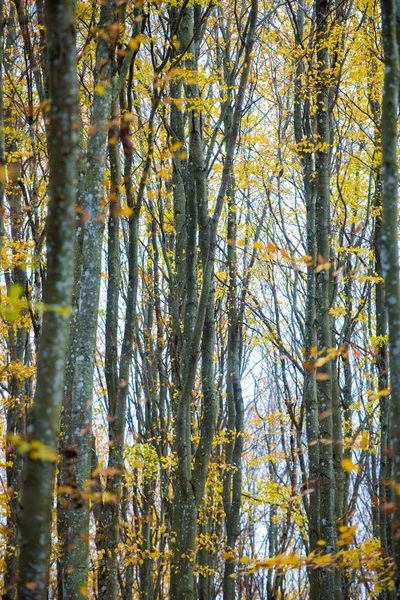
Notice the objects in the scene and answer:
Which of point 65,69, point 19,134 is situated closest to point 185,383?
point 65,69

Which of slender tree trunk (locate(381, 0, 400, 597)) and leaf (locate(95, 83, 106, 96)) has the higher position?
leaf (locate(95, 83, 106, 96))

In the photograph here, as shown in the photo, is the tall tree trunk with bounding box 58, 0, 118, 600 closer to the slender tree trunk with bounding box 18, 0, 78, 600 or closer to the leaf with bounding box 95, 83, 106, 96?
the leaf with bounding box 95, 83, 106, 96

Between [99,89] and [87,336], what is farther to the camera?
[87,336]

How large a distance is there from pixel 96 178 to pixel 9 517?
6.82 metres

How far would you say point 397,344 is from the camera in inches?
121

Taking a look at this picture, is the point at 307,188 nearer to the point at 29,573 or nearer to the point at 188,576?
the point at 188,576

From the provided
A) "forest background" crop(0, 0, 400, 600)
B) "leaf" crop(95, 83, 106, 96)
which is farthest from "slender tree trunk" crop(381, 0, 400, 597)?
"leaf" crop(95, 83, 106, 96)

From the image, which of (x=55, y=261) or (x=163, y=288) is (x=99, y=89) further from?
(x=163, y=288)

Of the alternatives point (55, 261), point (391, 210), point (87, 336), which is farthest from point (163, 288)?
point (55, 261)

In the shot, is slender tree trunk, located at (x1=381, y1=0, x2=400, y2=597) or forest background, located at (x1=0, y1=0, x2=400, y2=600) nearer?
forest background, located at (x1=0, y1=0, x2=400, y2=600)

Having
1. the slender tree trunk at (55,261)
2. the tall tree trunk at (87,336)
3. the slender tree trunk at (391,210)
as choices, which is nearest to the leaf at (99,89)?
the tall tree trunk at (87,336)

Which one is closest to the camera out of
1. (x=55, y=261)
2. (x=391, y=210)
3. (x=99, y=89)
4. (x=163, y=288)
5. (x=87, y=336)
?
(x=55, y=261)

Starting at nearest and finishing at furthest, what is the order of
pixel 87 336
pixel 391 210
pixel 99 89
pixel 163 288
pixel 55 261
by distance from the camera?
pixel 55 261 < pixel 391 210 < pixel 99 89 < pixel 87 336 < pixel 163 288

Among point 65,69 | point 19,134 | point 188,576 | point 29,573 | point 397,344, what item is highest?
point 19,134
